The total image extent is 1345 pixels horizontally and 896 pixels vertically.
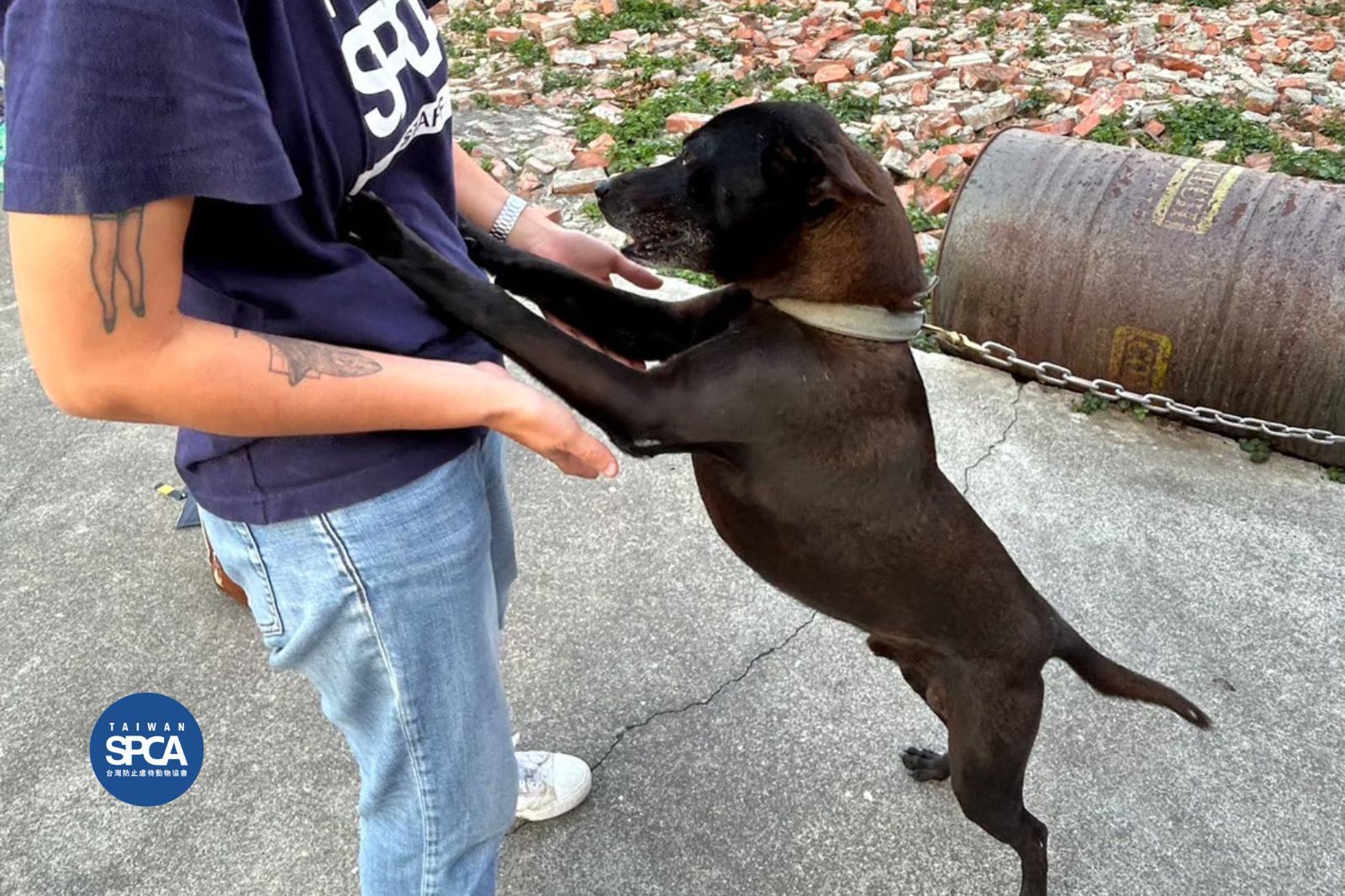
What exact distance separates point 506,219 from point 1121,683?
1.55 metres

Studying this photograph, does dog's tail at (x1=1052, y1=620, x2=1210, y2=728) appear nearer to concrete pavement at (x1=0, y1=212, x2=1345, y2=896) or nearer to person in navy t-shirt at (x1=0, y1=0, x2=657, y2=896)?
concrete pavement at (x1=0, y1=212, x2=1345, y2=896)

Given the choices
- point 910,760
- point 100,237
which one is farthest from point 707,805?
point 100,237

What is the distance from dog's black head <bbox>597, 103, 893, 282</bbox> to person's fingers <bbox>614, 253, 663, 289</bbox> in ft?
0.12

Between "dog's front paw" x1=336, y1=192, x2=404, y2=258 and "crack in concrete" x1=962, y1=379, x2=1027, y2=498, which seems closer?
"dog's front paw" x1=336, y1=192, x2=404, y2=258

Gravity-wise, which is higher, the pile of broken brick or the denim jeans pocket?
the denim jeans pocket

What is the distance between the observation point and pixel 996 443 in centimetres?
362

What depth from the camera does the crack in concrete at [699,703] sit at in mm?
2604

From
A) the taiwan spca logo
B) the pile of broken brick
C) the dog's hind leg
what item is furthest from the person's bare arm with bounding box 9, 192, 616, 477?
the pile of broken brick

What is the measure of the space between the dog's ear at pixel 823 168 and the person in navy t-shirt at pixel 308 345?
62 centimetres

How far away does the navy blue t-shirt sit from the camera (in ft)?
2.93

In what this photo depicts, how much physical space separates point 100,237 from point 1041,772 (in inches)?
92.9

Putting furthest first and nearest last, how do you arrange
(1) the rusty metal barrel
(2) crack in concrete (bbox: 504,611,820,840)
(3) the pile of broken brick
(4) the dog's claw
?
(3) the pile of broken brick < (1) the rusty metal barrel < (2) crack in concrete (bbox: 504,611,820,840) < (4) the dog's claw

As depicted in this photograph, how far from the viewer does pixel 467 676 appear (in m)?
1.48

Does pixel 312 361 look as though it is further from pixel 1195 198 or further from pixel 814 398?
pixel 1195 198
